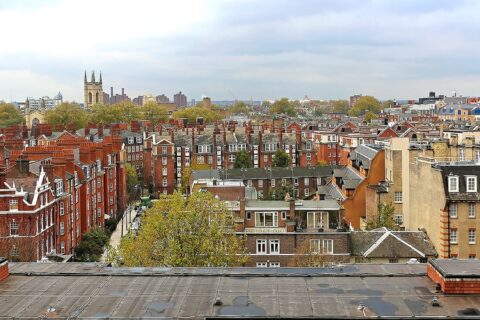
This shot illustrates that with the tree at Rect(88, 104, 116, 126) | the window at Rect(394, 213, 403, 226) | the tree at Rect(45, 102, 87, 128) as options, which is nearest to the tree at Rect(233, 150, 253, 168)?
the window at Rect(394, 213, 403, 226)

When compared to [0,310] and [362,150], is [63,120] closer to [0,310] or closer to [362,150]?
[362,150]

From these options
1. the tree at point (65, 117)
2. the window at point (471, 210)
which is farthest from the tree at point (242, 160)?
the tree at point (65, 117)

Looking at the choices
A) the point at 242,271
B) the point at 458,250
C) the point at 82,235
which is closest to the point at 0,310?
the point at 242,271

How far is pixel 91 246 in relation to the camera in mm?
56281

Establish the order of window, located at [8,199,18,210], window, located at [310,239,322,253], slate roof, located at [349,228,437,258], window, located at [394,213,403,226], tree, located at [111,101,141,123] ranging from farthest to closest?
tree, located at [111,101,141,123] < window, located at [394,213,403,226] < window, located at [8,199,18,210] < window, located at [310,239,322,253] < slate roof, located at [349,228,437,258]

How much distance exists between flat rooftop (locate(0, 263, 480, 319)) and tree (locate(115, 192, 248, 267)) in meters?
11.3

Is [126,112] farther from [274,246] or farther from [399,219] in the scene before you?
[274,246]

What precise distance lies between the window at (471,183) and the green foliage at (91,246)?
30272mm

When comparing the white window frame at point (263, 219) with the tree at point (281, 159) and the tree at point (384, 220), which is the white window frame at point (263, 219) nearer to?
the tree at point (384, 220)

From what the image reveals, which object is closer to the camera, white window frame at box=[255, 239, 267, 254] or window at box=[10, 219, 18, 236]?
white window frame at box=[255, 239, 267, 254]

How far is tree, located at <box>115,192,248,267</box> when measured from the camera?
36.5 meters

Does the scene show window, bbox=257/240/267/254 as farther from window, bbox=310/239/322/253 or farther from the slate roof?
the slate roof

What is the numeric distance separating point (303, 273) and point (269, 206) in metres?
22.0

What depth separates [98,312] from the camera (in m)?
19.6
